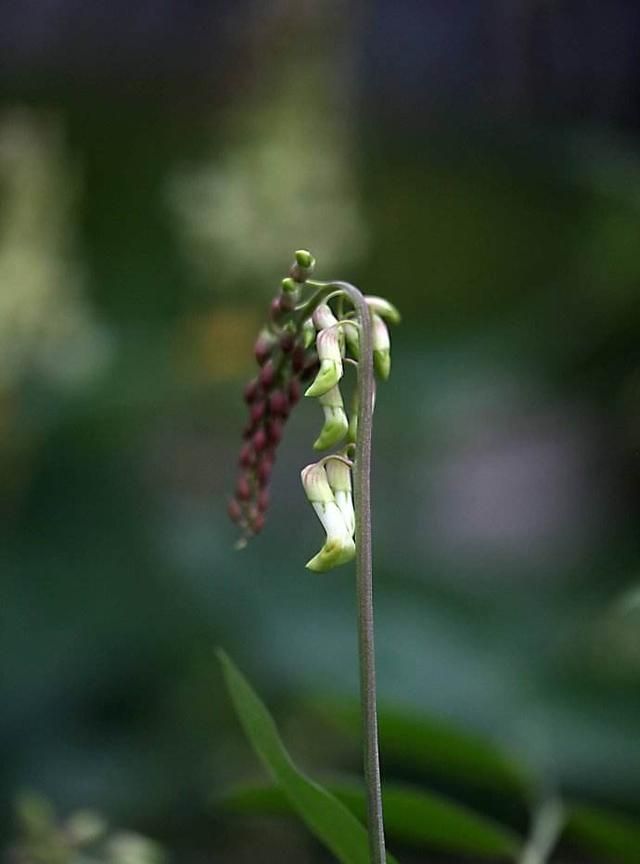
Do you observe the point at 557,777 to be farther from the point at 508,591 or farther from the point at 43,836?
the point at 43,836

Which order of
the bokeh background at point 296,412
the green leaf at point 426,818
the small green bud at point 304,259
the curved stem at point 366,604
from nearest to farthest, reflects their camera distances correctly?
the curved stem at point 366,604
the small green bud at point 304,259
the green leaf at point 426,818
the bokeh background at point 296,412

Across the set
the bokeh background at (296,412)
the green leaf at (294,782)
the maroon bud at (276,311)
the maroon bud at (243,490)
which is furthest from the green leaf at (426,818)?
the bokeh background at (296,412)

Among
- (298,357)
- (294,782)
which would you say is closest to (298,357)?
(298,357)

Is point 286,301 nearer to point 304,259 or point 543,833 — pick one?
point 304,259

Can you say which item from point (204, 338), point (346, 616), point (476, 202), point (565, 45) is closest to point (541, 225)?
point (476, 202)

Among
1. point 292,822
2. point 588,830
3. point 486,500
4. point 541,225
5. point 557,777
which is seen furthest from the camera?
point 486,500

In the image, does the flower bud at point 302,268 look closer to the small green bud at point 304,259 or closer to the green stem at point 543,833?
the small green bud at point 304,259
